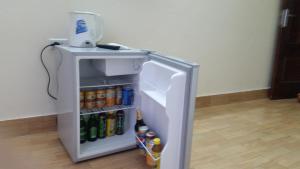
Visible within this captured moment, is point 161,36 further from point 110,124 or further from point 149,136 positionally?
point 149,136

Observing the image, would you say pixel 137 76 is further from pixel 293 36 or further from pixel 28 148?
pixel 293 36

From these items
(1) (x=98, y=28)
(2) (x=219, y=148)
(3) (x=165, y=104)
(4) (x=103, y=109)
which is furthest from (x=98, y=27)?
(2) (x=219, y=148)

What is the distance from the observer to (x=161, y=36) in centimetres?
222

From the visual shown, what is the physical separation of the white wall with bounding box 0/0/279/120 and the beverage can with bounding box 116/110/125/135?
52cm

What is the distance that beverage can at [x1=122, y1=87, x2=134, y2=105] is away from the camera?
67.4 inches

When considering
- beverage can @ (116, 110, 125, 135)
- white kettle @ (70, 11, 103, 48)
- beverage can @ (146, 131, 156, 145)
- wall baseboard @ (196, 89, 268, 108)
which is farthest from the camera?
wall baseboard @ (196, 89, 268, 108)

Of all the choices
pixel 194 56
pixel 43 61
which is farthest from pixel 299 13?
pixel 43 61

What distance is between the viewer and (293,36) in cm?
288

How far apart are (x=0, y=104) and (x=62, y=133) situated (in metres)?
0.47

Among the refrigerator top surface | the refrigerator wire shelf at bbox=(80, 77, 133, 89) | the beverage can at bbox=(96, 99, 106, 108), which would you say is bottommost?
the beverage can at bbox=(96, 99, 106, 108)

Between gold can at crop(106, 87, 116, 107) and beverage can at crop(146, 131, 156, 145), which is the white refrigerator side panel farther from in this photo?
beverage can at crop(146, 131, 156, 145)

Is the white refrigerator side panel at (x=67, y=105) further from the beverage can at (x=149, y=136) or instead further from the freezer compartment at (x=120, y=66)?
the beverage can at (x=149, y=136)

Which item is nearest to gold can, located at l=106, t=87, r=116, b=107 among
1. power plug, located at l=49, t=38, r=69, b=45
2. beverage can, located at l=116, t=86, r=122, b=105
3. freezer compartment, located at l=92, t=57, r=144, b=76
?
beverage can, located at l=116, t=86, r=122, b=105

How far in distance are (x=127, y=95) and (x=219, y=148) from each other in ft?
2.45
